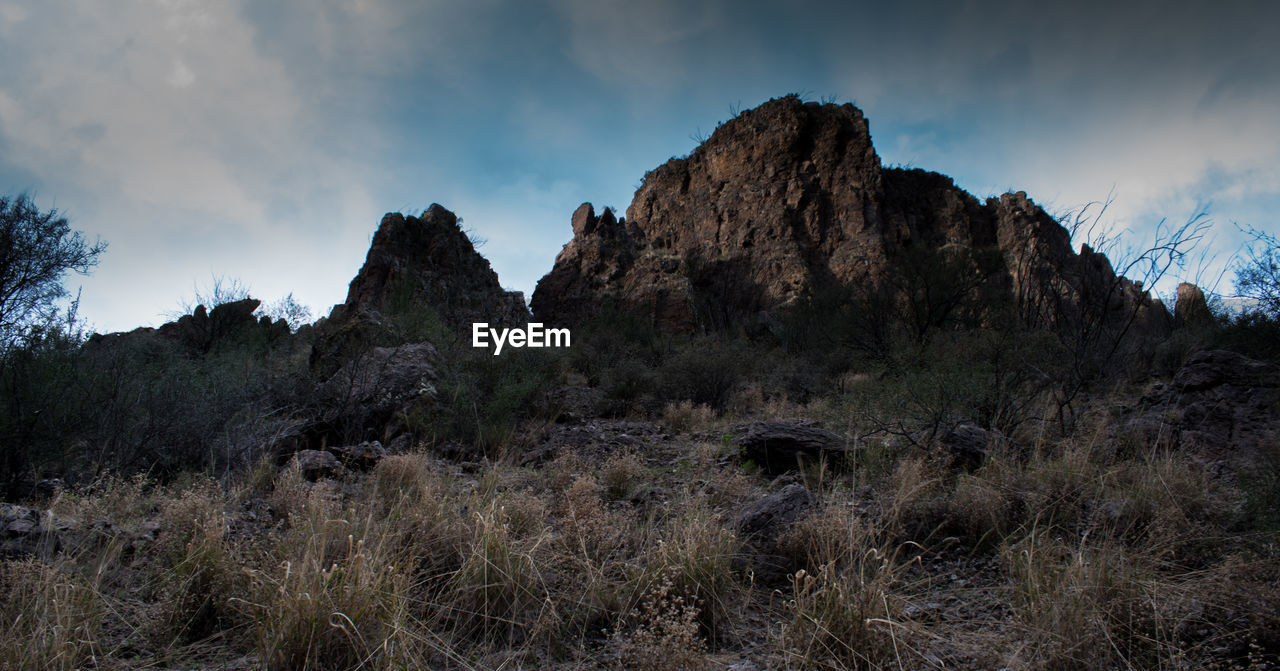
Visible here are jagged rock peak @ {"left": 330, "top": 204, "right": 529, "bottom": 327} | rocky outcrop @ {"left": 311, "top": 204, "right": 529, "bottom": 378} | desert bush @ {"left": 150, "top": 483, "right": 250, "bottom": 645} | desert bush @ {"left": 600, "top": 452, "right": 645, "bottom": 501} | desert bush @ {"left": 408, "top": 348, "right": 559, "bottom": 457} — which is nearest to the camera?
desert bush @ {"left": 150, "top": 483, "right": 250, "bottom": 645}

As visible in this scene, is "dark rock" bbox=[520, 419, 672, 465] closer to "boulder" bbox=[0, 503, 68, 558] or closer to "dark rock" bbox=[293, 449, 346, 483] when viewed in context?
"dark rock" bbox=[293, 449, 346, 483]

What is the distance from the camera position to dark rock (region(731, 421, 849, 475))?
464 centimetres

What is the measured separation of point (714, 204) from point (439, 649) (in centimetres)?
3563

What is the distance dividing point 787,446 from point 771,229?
29.6 m

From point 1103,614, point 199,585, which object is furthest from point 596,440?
point 1103,614

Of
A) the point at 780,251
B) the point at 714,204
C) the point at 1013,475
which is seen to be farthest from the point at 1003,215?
the point at 1013,475

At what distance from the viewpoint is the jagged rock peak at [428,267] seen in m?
22.7

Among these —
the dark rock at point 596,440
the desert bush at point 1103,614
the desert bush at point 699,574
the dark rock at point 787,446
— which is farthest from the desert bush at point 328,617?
the dark rock at point 787,446

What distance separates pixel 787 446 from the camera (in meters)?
4.79

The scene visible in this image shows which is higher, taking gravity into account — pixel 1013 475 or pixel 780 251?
pixel 780 251

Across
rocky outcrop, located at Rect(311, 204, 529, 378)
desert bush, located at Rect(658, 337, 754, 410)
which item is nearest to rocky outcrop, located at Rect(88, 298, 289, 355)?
rocky outcrop, located at Rect(311, 204, 529, 378)

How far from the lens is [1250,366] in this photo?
4.55 m

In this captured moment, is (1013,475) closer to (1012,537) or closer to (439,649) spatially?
(1012,537)

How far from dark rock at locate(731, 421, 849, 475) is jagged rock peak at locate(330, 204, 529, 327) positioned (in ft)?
58.4
